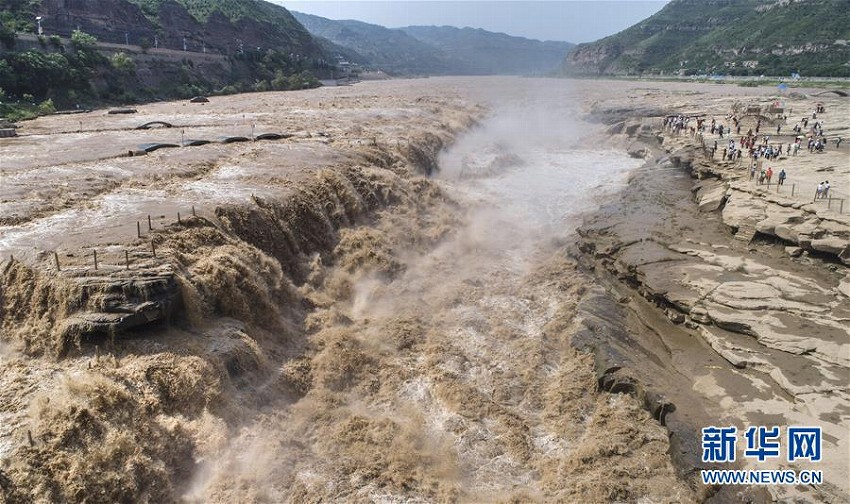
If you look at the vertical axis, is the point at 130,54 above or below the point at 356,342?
above

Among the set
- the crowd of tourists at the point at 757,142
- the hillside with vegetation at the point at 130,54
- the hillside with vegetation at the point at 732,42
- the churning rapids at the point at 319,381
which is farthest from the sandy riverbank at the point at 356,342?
the hillside with vegetation at the point at 732,42

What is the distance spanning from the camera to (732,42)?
108 meters

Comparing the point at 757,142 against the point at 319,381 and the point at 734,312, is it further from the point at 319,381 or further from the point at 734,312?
the point at 319,381

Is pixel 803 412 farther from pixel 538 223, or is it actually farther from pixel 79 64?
pixel 79 64

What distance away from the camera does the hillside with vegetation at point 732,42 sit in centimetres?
8425

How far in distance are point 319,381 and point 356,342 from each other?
5.26ft

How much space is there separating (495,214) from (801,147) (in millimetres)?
16685

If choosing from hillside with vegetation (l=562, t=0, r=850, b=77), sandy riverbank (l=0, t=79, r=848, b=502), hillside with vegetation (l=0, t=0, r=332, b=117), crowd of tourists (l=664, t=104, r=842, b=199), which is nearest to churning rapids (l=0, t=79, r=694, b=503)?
sandy riverbank (l=0, t=79, r=848, b=502)

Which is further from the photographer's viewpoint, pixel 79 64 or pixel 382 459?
pixel 79 64

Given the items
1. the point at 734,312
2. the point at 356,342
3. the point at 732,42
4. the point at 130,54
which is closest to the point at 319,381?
the point at 356,342

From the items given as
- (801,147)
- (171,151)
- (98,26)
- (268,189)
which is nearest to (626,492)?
(268,189)

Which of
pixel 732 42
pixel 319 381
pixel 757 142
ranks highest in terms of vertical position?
pixel 732 42

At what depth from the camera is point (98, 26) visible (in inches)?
2327

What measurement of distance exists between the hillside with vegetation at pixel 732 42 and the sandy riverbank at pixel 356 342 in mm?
81089
